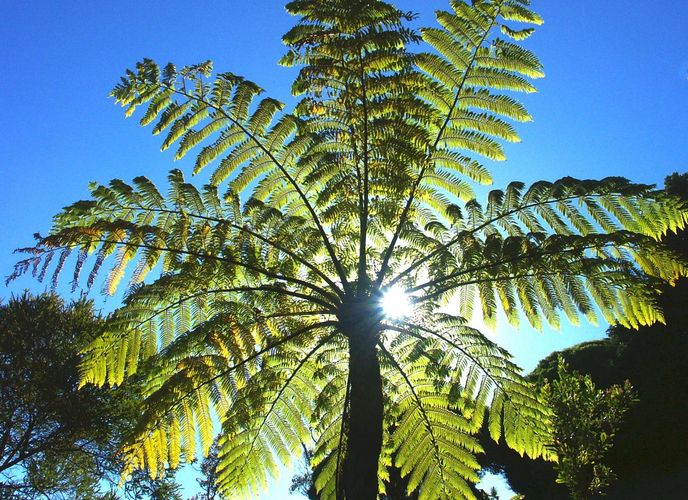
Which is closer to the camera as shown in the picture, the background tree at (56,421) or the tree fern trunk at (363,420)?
the tree fern trunk at (363,420)

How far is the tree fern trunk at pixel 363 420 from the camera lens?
2.71 m

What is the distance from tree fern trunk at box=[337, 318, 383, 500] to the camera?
2707 millimetres

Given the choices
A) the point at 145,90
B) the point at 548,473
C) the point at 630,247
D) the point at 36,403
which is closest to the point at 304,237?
the point at 145,90

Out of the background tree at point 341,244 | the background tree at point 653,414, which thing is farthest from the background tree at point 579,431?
the background tree at point 341,244

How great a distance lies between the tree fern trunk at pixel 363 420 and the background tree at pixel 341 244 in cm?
24

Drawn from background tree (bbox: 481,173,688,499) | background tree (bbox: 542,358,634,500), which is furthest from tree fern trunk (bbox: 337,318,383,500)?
background tree (bbox: 481,173,688,499)

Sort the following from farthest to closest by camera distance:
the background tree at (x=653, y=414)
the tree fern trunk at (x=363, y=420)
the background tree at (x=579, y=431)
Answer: the background tree at (x=653, y=414) < the background tree at (x=579, y=431) < the tree fern trunk at (x=363, y=420)

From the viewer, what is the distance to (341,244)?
3891 millimetres

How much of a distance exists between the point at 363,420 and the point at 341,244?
57.3 inches

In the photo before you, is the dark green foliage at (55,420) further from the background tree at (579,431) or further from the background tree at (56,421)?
the background tree at (579,431)

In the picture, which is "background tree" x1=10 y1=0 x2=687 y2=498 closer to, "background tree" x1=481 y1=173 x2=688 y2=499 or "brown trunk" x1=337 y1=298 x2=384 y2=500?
"brown trunk" x1=337 y1=298 x2=384 y2=500

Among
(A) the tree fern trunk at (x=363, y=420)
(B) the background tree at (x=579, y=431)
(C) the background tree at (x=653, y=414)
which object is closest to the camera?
(A) the tree fern trunk at (x=363, y=420)

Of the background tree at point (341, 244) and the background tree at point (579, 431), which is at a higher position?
the background tree at point (341, 244)

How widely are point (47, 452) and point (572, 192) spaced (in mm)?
12157
